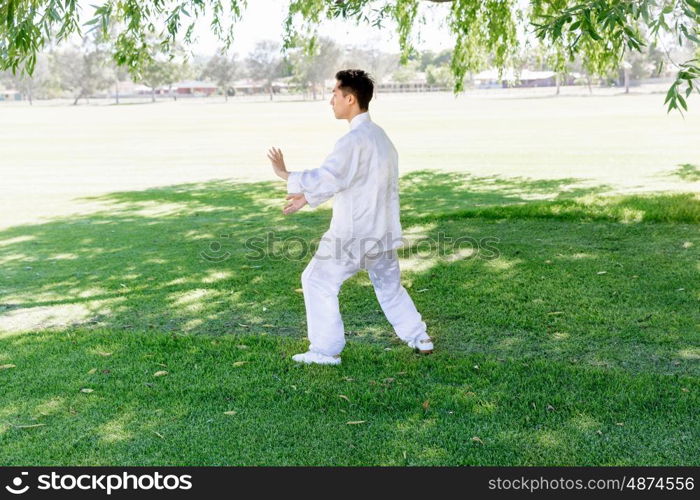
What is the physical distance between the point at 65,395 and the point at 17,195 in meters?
13.2

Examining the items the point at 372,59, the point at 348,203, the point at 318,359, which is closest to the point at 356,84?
the point at 348,203

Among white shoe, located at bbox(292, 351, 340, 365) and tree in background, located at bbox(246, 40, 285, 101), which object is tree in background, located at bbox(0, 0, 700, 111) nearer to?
white shoe, located at bbox(292, 351, 340, 365)

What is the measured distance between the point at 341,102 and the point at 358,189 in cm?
61

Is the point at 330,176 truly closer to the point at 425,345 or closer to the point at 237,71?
the point at 425,345

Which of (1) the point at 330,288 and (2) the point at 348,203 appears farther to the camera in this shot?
(1) the point at 330,288

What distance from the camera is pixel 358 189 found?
531 cm

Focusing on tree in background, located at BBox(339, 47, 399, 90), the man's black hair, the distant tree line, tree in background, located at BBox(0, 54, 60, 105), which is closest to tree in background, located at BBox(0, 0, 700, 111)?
the man's black hair

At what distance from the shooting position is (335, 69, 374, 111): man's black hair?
17.3 ft

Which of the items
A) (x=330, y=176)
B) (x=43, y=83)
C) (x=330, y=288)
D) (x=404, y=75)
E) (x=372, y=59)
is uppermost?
(x=372, y=59)

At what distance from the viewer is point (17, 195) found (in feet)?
55.9

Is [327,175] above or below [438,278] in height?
above

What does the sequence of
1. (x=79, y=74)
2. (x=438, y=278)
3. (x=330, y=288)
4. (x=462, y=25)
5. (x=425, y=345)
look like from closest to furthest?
1. (x=330, y=288)
2. (x=425, y=345)
3. (x=438, y=278)
4. (x=462, y=25)
5. (x=79, y=74)

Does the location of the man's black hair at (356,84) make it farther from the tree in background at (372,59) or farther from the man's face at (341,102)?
the tree in background at (372,59)

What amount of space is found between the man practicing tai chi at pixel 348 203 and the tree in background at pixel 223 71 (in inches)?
4810
